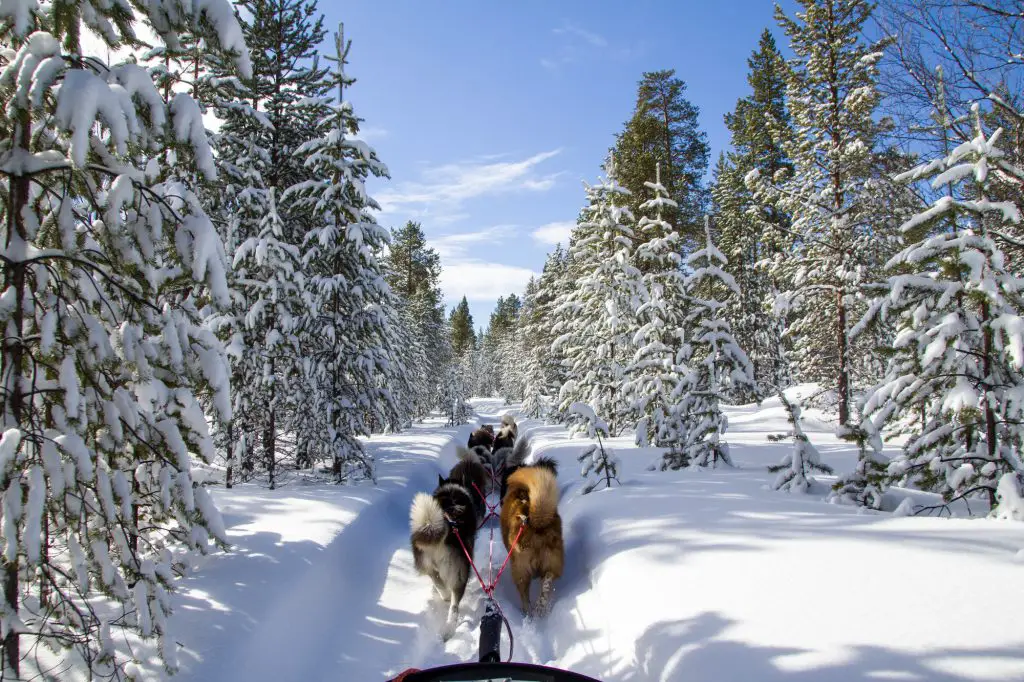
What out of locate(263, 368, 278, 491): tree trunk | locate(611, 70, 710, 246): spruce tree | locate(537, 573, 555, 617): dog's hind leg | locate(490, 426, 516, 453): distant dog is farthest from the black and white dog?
locate(611, 70, 710, 246): spruce tree

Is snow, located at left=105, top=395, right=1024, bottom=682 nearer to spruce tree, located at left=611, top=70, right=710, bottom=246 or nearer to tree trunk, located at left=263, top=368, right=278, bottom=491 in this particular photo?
tree trunk, located at left=263, top=368, right=278, bottom=491

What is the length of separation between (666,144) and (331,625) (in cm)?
2617

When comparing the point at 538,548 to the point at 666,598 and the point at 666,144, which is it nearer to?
the point at 666,598

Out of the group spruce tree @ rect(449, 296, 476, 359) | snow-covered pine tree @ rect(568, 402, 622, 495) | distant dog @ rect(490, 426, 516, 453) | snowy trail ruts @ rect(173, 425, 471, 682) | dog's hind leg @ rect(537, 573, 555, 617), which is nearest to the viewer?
snowy trail ruts @ rect(173, 425, 471, 682)

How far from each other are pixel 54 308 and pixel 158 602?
1863mm

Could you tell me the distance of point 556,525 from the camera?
581 cm

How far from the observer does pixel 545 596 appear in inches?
222

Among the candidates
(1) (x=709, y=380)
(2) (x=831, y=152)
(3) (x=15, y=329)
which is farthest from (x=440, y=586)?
(2) (x=831, y=152)

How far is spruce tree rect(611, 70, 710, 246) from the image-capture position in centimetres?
2478

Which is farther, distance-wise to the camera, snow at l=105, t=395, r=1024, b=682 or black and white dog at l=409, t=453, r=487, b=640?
black and white dog at l=409, t=453, r=487, b=640

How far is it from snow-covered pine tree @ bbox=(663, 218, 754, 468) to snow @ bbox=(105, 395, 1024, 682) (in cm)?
224

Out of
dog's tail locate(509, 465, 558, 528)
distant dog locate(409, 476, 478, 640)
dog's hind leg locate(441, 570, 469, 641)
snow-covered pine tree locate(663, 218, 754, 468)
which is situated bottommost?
dog's hind leg locate(441, 570, 469, 641)

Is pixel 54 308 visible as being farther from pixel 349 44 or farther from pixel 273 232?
pixel 349 44

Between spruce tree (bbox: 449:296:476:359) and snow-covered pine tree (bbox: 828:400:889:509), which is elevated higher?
spruce tree (bbox: 449:296:476:359)
